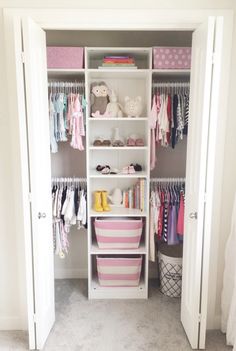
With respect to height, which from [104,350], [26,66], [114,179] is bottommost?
[104,350]

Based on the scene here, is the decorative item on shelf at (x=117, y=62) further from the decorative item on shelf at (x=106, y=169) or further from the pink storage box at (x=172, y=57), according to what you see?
the decorative item on shelf at (x=106, y=169)

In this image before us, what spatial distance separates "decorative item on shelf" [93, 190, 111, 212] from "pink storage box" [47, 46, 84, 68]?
1.14 metres

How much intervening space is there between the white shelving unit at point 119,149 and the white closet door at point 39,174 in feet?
1.86

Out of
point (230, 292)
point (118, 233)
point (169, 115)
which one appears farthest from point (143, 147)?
point (230, 292)

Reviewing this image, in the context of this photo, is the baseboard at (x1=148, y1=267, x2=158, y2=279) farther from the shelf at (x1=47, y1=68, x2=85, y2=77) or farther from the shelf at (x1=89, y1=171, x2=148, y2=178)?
the shelf at (x1=47, y1=68, x2=85, y2=77)

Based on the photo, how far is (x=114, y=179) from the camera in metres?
3.04

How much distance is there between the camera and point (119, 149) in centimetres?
280

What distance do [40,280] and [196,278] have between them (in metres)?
1.04

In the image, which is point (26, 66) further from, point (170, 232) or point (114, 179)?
point (170, 232)

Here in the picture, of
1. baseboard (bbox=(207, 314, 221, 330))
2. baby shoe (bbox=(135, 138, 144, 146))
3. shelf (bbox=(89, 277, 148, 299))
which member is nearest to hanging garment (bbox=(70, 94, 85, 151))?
baby shoe (bbox=(135, 138, 144, 146))

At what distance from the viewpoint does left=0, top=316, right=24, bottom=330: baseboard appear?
234 centimetres

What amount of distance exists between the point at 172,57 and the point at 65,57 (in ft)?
2.92

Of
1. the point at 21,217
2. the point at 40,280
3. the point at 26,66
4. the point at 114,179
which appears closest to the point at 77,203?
the point at 114,179

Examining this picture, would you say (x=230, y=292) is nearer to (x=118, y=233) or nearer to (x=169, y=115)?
(x=118, y=233)
